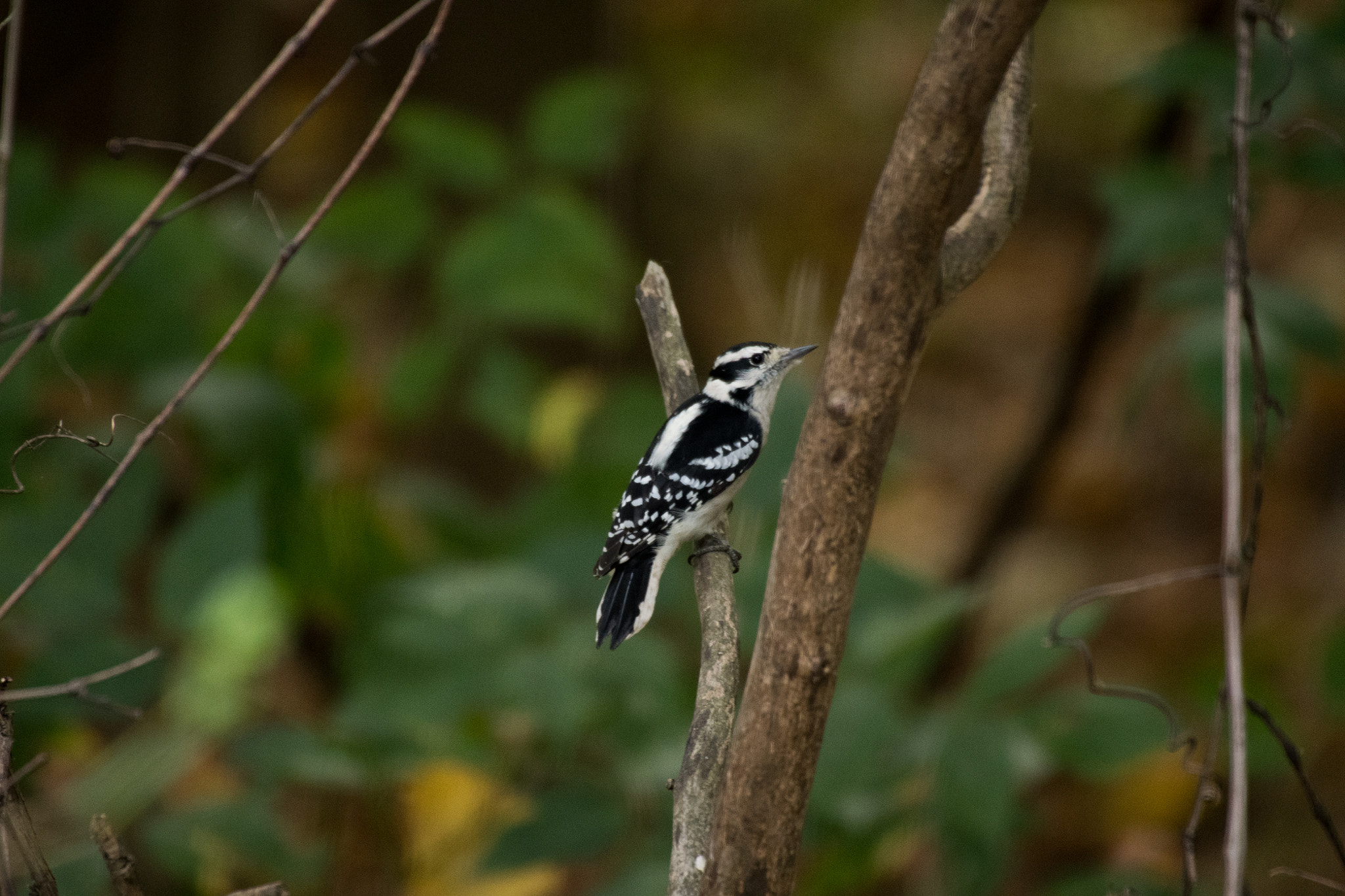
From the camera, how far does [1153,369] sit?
2836 millimetres

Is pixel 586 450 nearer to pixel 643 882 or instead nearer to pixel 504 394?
pixel 504 394

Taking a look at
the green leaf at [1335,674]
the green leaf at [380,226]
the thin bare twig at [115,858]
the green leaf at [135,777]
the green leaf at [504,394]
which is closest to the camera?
the thin bare twig at [115,858]

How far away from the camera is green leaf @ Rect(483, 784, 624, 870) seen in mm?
2570

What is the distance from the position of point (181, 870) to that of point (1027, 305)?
5.40 m

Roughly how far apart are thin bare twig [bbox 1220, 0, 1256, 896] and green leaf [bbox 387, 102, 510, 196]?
2.55 meters

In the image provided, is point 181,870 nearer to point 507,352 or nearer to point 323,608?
point 323,608

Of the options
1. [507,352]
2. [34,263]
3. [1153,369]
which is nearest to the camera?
[1153,369]

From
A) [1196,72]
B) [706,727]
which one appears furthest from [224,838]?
[1196,72]

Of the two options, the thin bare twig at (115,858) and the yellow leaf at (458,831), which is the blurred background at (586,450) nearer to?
the yellow leaf at (458,831)

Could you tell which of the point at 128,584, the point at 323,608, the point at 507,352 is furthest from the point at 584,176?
the point at 128,584

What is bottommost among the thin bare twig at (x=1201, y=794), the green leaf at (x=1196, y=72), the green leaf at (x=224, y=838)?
the thin bare twig at (x=1201, y=794)

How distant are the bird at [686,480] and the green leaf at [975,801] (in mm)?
626

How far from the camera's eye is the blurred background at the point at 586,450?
8.63 feet

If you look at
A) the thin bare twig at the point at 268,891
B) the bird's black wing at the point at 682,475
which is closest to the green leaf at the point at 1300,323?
the bird's black wing at the point at 682,475
